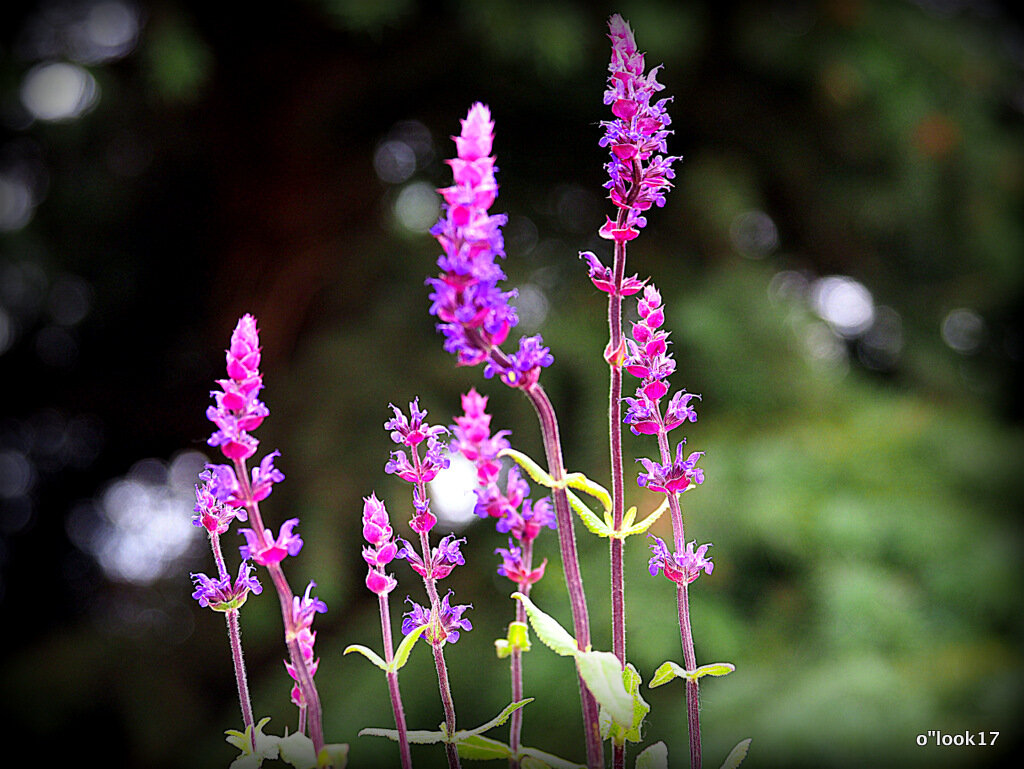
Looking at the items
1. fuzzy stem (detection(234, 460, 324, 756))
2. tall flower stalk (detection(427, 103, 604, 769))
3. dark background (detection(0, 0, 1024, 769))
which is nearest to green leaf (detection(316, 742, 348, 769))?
fuzzy stem (detection(234, 460, 324, 756))

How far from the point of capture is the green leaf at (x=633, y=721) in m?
0.29

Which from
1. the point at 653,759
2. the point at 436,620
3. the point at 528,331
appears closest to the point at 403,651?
the point at 436,620

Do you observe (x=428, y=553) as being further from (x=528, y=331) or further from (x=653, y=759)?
(x=528, y=331)

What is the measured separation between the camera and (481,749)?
1.06 ft

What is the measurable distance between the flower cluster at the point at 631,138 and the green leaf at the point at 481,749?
0.20m

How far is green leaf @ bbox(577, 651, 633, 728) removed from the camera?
26 centimetres

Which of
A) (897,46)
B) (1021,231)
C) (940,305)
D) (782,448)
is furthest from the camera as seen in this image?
(940,305)

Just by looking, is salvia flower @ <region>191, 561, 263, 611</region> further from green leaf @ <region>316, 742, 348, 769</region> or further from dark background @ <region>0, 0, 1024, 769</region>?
dark background @ <region>0, 0, 1024, 769</region>

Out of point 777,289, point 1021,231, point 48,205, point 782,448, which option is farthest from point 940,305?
point 48,205

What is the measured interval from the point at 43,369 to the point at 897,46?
178 cm

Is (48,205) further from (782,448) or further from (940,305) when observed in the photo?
(940,305)

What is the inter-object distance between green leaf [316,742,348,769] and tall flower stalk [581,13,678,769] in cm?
10

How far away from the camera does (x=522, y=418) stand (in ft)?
4.53

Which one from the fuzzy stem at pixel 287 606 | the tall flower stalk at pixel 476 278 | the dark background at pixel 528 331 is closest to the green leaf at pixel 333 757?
the fuzzy stem at pixel 287 606
